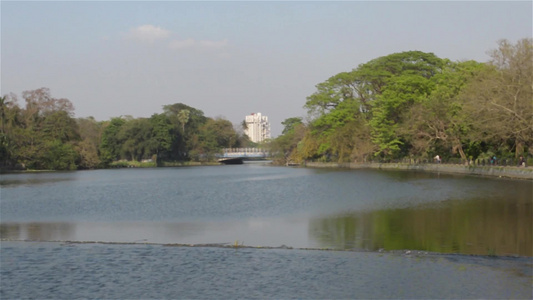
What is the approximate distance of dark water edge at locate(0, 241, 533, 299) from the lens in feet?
32.6

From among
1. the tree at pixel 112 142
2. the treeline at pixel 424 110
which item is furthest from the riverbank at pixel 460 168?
the tree at pixel 112 142

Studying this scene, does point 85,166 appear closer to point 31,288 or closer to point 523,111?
point 523,111

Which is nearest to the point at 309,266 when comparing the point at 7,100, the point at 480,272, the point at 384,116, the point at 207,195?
the point at 480,272

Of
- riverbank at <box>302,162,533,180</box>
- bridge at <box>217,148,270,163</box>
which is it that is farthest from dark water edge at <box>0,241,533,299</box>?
bridge at <box>217,148,270,163</box>

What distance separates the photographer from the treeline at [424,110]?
126 ft

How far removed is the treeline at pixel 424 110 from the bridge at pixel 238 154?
30.0 metres

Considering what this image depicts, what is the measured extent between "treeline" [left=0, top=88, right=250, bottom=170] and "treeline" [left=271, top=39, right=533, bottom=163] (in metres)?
26.9

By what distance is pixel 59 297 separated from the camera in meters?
9.89

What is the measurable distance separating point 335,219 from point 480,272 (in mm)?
8800

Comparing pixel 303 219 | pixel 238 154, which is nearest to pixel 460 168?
pixel 303 219

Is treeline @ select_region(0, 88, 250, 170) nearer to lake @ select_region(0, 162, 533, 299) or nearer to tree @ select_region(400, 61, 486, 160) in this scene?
tree @ select_region(400, 61, 486, 160)

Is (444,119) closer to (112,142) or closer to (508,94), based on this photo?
(508,94)

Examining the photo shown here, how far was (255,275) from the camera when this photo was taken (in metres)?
11.1

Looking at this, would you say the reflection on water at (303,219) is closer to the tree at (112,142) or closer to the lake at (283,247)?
the lake at (283,247)
